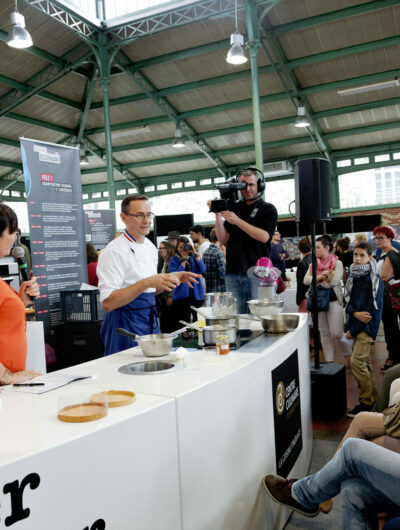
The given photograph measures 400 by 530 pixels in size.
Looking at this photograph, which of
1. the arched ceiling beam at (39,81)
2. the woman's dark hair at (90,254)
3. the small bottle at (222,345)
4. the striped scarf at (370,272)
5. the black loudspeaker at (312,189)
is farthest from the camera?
the arched ceiling beam at (39,81)

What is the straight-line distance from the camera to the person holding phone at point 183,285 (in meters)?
4.95

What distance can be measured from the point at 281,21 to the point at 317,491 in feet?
33.1

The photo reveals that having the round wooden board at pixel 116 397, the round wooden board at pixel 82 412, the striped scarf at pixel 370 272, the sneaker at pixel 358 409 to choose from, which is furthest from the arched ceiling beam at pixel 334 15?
the round wooden board at pixel 82 412

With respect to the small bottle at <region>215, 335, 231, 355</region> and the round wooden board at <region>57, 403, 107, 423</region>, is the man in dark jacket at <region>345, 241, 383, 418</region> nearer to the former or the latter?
the small bottle at <region>215, 335, 231, 355</region>

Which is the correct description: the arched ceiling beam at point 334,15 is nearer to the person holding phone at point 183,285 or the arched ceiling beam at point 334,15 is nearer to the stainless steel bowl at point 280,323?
the person holding phone at point 183,285

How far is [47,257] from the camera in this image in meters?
4.54

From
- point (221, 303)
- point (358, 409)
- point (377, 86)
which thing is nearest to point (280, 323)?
point (221, 303)

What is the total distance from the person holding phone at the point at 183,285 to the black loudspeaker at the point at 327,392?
189 cm

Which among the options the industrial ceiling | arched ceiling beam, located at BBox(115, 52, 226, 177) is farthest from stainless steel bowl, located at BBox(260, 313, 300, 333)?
arched ceiling beam, located at BBox(115, 52, 226, 177)

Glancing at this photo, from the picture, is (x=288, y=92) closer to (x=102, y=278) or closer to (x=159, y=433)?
(x=102, y=278)

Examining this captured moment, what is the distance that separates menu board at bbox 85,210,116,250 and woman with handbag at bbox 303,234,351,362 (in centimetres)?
371

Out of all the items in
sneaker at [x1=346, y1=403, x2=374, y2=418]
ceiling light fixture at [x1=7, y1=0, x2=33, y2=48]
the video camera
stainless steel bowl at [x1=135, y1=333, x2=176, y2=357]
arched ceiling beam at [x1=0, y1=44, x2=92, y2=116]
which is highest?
arched ceiling beam at [x1=0, y1=44, x2=92, y2=116]

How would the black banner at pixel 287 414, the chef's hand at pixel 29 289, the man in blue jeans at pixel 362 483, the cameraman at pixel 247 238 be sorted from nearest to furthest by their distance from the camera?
the man in blue jeans at pixel 362 483
the black banner at pixel 287 414
the chef's hand at pixel 29 289
the cameraman at pixel 247 238

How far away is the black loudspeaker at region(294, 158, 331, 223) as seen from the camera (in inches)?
140
